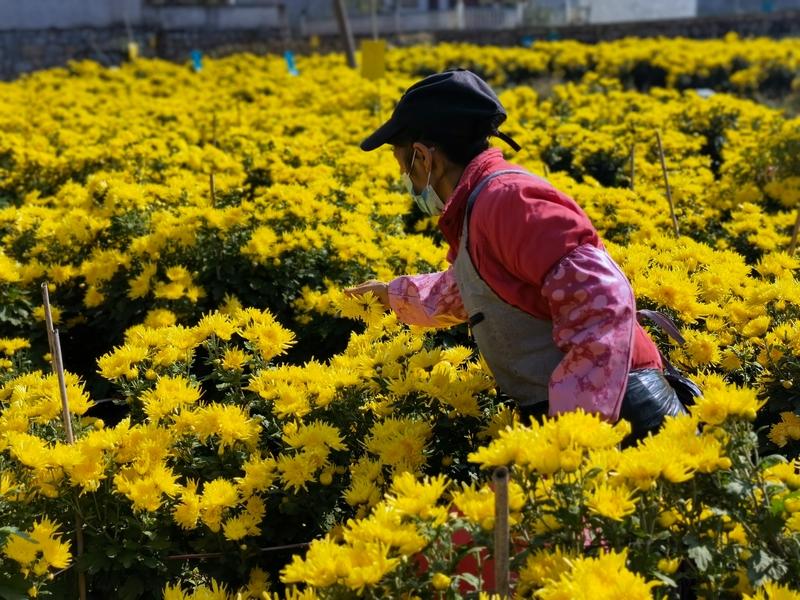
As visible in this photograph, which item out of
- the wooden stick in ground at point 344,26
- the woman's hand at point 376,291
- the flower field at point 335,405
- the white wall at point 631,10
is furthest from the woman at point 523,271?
the white wall at point 631,10

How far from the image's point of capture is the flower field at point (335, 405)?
1.64 metres

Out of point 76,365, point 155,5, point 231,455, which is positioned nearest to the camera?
point 231,455

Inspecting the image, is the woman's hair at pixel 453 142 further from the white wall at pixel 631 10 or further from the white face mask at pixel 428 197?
the white wall at pixel 631 10

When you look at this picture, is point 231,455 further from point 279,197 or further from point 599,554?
point 279,197

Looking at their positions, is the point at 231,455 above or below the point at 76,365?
above

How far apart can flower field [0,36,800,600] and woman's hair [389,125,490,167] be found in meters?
0.60

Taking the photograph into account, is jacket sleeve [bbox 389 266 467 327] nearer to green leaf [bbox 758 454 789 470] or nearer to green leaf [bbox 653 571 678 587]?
green leaf [bbox 758 454 789 470]

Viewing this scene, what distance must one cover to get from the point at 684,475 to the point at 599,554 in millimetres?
200

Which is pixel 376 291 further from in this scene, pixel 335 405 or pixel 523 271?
pixel 523 271

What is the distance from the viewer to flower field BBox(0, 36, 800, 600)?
1639 millimetres

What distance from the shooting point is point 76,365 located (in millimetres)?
4391

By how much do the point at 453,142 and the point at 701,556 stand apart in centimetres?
117

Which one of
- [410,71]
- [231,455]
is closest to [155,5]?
[410,71]

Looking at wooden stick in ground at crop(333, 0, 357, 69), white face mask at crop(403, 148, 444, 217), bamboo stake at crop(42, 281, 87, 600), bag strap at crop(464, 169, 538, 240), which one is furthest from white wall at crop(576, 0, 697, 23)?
bamboo stake at crop(42, 281, 87, 600)
